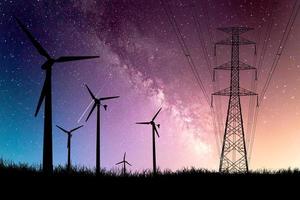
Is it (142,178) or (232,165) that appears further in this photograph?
(232,165)

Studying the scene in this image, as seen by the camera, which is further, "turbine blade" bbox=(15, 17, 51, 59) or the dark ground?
"turbine blade" bbox=(15, 17, 51, 59)

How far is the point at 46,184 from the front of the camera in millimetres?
25203

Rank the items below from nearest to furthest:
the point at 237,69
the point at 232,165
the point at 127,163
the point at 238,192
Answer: the point at 238,192 < the point at 232,165 < the point at 237,69 < the point at 127,163

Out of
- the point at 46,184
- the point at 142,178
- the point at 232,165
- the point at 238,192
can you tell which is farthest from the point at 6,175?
the point at 232,165

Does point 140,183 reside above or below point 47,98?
below

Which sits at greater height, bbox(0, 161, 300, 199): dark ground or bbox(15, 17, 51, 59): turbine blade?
bbox(15, 17, 51, 59): turbine blade

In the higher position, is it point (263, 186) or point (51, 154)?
point (51, 154)

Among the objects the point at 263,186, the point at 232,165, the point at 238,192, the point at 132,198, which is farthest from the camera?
the point at 232,165

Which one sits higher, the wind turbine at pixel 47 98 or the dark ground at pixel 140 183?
the wind turbine at pixel 47 98

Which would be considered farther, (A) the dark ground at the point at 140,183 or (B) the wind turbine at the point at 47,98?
(B) the wind turbine at the point at 47,98

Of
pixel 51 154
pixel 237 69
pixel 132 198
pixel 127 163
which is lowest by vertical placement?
pixel 132 198

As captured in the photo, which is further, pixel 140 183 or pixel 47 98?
pixel 47 98

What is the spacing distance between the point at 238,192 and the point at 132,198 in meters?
6.78

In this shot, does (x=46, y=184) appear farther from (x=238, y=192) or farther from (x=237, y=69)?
(x=237, y=69)
